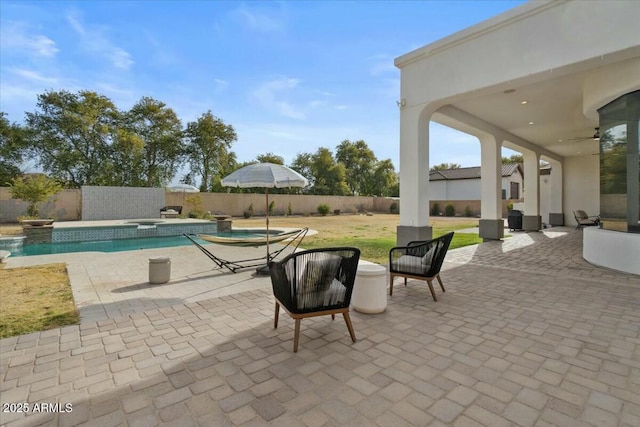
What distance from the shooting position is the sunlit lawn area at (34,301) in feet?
11.5

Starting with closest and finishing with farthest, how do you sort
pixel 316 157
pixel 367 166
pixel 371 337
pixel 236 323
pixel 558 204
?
pixel 371 337, pixel 236 323, pixel 558 204, pixel 316 157, pixel 367 166

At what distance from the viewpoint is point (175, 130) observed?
2541 centimetres

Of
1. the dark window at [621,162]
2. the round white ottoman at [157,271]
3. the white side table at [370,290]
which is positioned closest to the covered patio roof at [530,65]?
the dark window at [621,162]

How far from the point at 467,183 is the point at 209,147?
23.6 meters

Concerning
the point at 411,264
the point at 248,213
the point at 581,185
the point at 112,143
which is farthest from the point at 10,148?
the point at 581,185

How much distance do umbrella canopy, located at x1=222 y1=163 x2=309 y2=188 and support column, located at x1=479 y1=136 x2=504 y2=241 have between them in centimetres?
745

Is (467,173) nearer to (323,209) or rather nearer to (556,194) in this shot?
(323,209)

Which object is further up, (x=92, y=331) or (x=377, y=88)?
(x=377, y=88)

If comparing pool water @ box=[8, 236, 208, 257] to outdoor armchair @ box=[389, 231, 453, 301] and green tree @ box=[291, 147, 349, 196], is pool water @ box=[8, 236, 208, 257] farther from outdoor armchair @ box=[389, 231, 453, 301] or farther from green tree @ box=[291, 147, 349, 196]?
green tree @ box=[291, 147, 349, 196]

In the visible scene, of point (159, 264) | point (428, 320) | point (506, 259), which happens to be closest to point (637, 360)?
point (428, 320)

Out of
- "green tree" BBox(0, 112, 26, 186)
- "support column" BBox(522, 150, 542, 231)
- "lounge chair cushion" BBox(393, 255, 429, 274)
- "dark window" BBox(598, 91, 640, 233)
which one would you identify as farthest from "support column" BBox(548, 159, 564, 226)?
"green tree" BBox(0, 112, 26, 186)

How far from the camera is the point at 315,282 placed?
298 centimetres

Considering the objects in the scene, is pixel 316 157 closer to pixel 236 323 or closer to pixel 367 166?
pixel 367 166

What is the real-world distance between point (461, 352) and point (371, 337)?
2.68 ft
